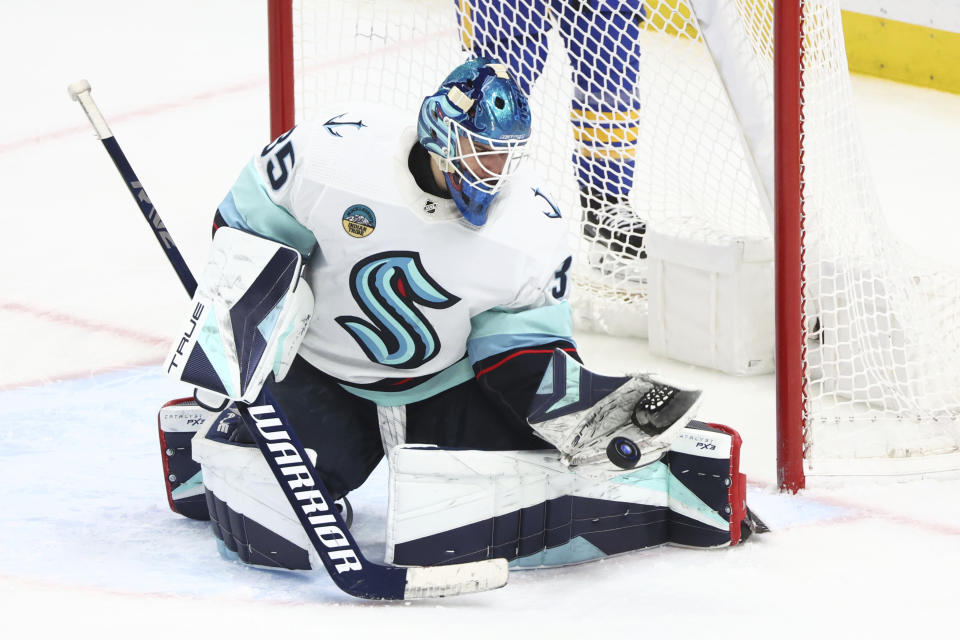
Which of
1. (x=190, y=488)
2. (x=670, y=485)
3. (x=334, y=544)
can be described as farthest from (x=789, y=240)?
(x=190, y=488)

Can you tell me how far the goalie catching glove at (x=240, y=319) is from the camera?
2191mm

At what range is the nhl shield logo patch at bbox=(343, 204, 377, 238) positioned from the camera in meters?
2.25

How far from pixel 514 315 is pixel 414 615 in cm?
50

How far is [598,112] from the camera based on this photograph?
11.0 feet

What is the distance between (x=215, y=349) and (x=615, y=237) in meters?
1.59

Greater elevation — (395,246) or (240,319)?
(395,246)

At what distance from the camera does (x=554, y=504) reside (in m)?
2.37

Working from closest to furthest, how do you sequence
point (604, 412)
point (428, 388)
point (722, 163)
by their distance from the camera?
point (604, 412), point (428, 388), point (722, 163)

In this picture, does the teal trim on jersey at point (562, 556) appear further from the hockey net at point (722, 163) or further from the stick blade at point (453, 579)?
the hockey net at point (722, 163)

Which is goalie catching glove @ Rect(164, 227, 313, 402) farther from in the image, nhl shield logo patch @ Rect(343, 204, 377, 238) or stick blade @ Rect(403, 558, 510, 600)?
stick blade @ Rect(403, 558, 510, 600)

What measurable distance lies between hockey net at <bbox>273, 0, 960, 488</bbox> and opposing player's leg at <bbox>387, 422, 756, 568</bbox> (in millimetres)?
328

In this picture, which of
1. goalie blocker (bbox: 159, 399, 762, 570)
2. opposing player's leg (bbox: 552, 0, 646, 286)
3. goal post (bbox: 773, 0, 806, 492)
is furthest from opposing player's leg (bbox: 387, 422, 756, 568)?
opposing player's leg (bbox: 552, 0, 646, 286)

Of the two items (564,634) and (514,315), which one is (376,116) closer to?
(514,315)

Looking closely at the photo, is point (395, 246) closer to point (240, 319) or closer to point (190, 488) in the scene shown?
point (240, 319)
